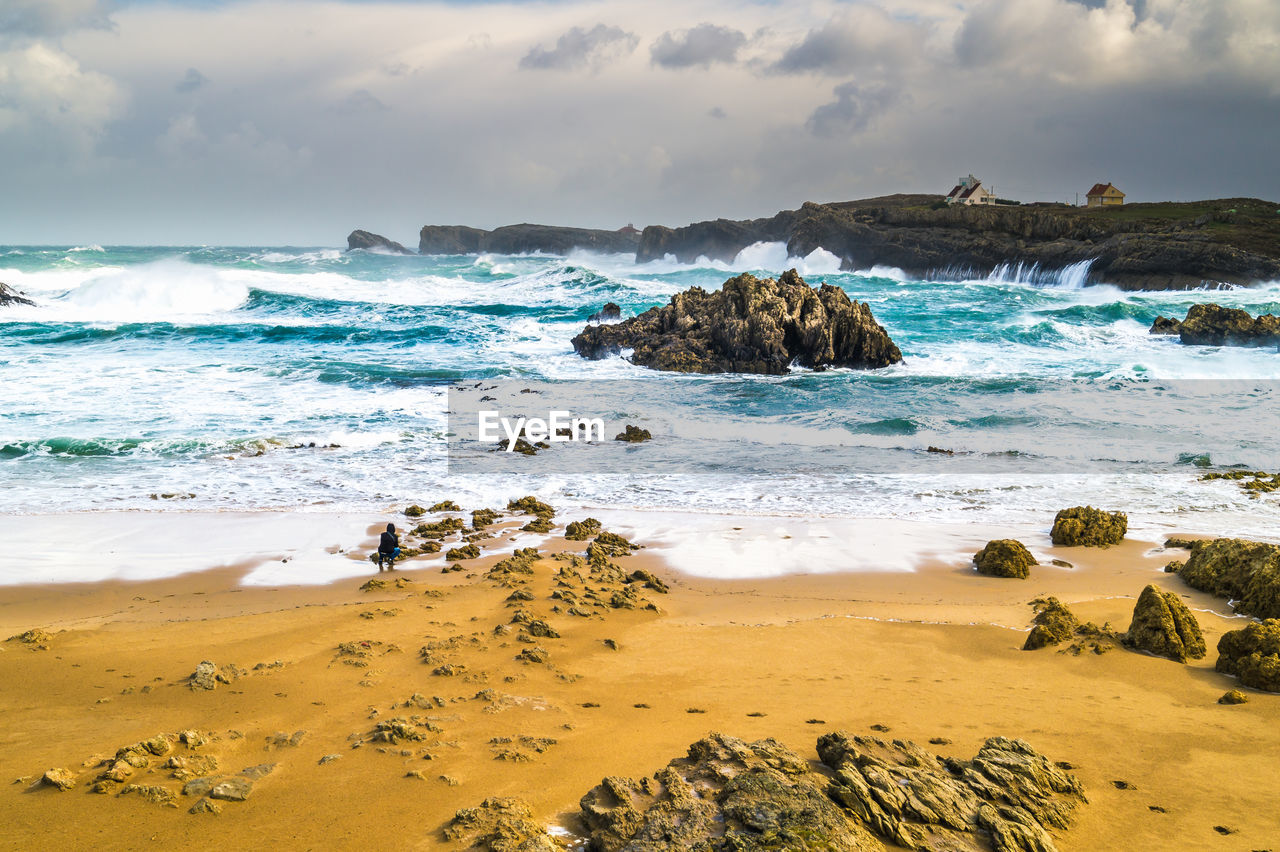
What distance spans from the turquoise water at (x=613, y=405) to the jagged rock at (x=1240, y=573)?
2671 mm

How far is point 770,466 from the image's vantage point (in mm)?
12500

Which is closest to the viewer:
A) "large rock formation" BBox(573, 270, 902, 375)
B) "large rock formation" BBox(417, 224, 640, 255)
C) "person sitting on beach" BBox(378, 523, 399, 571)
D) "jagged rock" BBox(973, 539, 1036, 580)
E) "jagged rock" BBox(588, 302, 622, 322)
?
"jagged rock" BBox(973, 539, 1036, 580)

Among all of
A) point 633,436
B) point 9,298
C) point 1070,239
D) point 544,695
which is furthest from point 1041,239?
point 9,298

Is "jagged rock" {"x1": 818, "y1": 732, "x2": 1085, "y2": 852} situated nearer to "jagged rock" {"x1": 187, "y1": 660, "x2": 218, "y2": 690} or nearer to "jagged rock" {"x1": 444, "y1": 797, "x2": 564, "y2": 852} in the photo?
"jagged rock" {"x1": 444, "y1": 797, "x2": 564, "y2": 852}

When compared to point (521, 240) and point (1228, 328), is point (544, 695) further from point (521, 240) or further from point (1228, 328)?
point (521, 240)

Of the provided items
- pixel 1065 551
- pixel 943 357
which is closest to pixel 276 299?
pixel 943 357

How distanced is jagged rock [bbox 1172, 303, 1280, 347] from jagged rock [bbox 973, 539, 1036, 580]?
23.7m

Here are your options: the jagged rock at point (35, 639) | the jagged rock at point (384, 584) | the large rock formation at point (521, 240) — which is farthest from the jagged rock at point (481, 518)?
the large rock formation at point (521, 240)

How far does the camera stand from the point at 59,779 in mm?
3785

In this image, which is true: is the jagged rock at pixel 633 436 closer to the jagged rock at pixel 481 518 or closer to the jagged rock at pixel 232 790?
the jagged rock at pixel 481 518

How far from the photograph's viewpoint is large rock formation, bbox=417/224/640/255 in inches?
4535

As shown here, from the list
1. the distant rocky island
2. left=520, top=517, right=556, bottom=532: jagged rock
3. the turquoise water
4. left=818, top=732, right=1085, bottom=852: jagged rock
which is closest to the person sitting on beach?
left=520, top=517, right=556, bottom=532: jagged rock

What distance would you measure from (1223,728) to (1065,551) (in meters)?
4.08

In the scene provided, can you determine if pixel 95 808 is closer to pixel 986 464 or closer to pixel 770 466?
pixel 770 466
